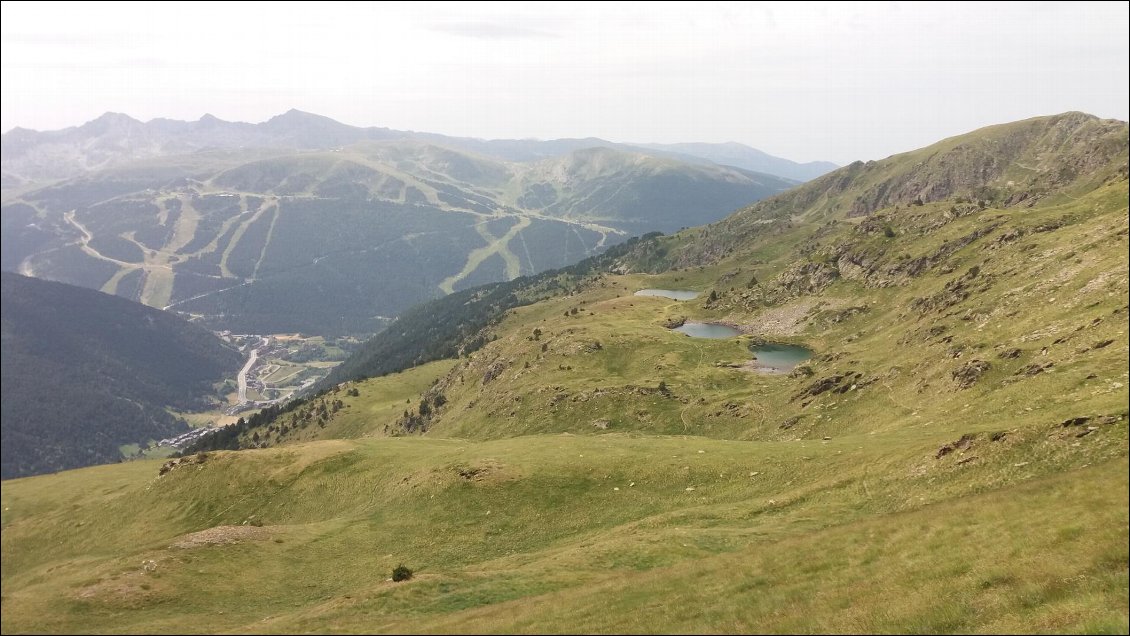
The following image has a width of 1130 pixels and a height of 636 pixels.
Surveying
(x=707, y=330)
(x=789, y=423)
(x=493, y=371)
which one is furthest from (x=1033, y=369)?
(x=493, y=371)

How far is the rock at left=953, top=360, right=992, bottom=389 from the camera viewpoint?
68.8 meters

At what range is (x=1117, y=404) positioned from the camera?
37906mm

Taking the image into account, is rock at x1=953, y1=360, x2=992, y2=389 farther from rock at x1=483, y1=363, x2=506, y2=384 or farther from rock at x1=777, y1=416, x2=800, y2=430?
rock at x1=483, y1=363, x2=506, y2=384

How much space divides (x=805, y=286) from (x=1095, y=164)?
11763cm

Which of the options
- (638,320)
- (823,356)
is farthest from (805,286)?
(823,356)

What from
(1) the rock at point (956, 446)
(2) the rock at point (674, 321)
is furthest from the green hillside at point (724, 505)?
(2) the rock at point (674, 321)

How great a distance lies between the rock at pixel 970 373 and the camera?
68775 millimetres

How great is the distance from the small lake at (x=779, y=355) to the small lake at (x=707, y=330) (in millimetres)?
22412

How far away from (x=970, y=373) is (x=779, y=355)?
2610 inches

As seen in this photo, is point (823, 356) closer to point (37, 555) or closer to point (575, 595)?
point (575, 595)

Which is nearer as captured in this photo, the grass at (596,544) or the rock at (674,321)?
the grass at (596,544)

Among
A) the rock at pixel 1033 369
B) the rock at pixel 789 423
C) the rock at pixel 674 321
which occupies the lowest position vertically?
the rock at pixel 789 423

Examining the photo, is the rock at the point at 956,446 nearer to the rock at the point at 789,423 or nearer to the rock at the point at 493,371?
the rock at the point at 789,423

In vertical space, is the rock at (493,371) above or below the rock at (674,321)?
below
